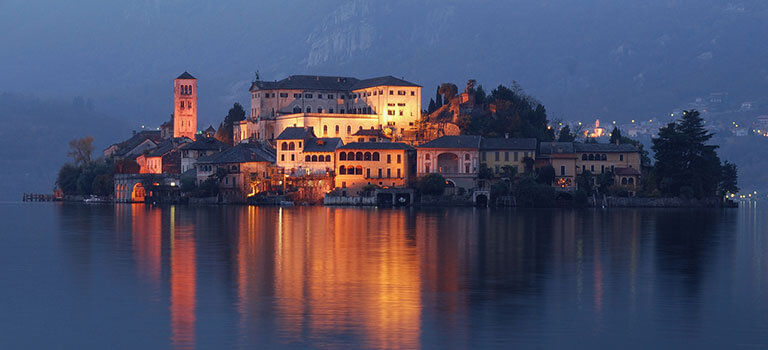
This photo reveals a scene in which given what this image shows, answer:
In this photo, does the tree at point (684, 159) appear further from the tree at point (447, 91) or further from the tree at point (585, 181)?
the tree at point (447, 91)

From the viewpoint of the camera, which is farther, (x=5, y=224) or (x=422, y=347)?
(x=5, y=224)

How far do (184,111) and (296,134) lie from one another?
57135 mm

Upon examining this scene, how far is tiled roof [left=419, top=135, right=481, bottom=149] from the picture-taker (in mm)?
109625

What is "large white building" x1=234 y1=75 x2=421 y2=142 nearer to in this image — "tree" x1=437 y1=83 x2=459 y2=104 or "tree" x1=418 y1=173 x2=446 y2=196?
"tree" x1=437 y1=83 x2=459 y2=104

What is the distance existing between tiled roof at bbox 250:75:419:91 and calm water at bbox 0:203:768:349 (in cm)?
7714

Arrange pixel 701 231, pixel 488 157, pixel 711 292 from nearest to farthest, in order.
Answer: pixel 711 292 → pixel 701 231 → pixel 488 157

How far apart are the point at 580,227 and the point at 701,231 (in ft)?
24.9

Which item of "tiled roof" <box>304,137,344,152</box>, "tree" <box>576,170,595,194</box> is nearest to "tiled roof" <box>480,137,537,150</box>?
"tree" <box>576,170,595,194</box>

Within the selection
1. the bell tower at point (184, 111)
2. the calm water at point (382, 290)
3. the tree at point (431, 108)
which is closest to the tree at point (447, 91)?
the tree at point (431, 108)

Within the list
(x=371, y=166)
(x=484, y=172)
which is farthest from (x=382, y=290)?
(x=371, y=166)

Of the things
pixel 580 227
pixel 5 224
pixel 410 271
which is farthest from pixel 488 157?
pixel 410 271

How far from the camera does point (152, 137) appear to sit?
537ft

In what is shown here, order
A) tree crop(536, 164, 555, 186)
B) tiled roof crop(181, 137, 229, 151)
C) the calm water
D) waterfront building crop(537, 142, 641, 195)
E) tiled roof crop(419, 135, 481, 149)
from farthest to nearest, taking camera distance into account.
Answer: tiled roof crop(181, 137, 229, 151) < tiled roof crop(419, 135, 481, 149) < waterfront building crop(537, 142, 641, 195) < tree crop(536, 164, 555, 186) < the calm water

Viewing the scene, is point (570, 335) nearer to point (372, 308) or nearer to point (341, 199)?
point (372, 308)
